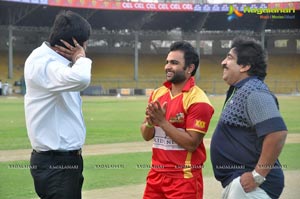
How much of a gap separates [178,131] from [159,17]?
197 feet

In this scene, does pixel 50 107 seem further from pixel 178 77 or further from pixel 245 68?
pixel 245 68

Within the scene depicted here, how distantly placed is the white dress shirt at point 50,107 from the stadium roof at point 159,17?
5296 centimetres

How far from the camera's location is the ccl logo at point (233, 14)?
6206 cm

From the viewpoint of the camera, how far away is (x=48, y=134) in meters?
3.86

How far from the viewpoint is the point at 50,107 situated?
3.85 meters

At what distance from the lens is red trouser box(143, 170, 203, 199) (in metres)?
4.19

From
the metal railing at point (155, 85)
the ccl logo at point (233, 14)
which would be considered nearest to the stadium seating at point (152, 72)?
the metal railing at point (155, 85)

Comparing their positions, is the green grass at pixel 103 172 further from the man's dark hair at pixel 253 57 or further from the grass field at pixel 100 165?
the man's dark hair at pixel 253 57

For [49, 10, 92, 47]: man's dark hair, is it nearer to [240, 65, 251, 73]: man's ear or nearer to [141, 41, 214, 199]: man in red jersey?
[141, 41, 214, 199]: man in red jersey

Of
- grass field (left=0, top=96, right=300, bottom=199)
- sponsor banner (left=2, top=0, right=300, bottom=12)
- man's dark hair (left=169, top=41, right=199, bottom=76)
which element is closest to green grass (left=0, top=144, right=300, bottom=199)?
grass field (left=0, top=96, right=300, bottom=199)

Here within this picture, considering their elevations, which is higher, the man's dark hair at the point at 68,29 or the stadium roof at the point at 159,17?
the stadium roof at the point at 159,17

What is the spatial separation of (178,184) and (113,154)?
803 cm

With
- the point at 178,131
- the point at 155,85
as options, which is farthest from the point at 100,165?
the point at 155,85

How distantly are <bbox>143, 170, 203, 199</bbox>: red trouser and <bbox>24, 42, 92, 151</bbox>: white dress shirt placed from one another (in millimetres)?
799
